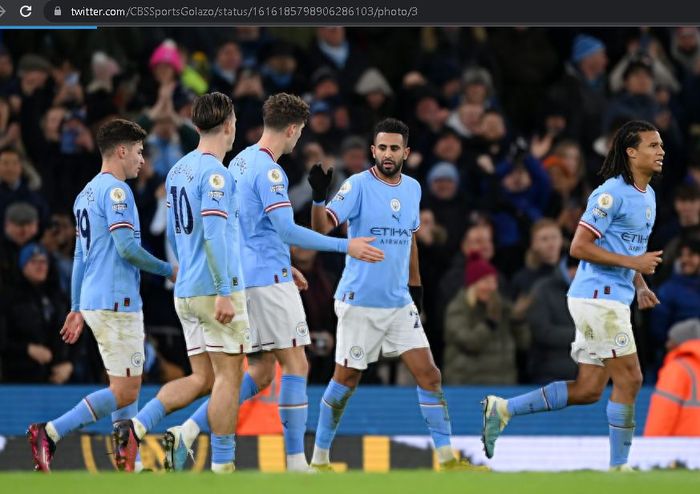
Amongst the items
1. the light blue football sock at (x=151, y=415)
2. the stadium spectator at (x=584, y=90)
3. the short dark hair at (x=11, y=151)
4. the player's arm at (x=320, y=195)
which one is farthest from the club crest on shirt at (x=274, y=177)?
the stadium spectator at (x=584, y=90)

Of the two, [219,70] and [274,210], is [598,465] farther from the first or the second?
[219,70]

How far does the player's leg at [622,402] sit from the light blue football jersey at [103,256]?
3.26 metres

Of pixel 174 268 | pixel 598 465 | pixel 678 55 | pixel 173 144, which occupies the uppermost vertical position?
pixel 678 55

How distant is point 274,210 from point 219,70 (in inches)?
301

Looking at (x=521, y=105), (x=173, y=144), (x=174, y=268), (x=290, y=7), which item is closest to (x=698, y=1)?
(x=290, y=7)

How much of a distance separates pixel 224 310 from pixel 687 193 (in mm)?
7643

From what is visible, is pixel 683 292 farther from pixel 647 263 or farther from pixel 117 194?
pixel 117 194

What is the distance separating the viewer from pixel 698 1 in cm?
989

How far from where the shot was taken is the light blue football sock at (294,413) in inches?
406

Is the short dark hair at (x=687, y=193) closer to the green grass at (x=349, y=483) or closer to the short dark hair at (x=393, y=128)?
the short dark hair at (x=393, y=128)

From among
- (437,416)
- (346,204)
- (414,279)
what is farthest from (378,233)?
(437,416)

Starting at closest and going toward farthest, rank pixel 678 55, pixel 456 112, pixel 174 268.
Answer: pixel 174 268 → pixel 456 112 → pixel 678 55

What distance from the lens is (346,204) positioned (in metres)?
11.0

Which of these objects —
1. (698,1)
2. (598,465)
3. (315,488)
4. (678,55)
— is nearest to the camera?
(315,488)
